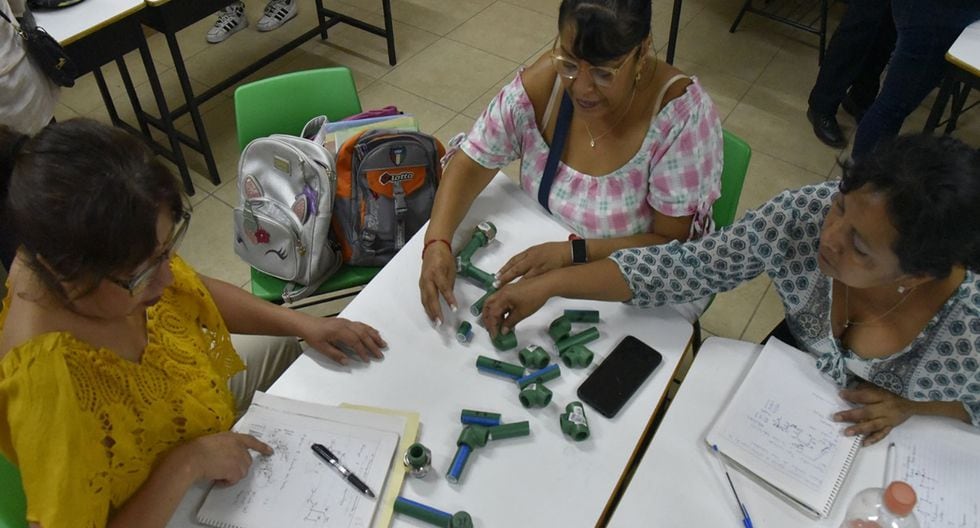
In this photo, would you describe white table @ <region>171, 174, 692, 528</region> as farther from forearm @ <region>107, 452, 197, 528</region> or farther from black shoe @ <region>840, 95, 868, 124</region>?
black shoe @ <region>840, 95, 868, 124</region>

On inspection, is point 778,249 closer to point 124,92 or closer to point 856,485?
point 856,485

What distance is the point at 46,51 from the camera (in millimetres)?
2119

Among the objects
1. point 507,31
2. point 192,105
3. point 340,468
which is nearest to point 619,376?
point 340,468

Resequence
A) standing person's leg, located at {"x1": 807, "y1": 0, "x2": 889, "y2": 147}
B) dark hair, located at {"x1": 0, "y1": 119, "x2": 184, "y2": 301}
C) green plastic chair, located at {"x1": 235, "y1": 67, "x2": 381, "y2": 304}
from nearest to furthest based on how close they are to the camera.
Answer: dark hair, located at {"x1": 0, "y1": 119, "x2": 184, "y2": 301}
green plastic chair, located at {"x1": 235, "y1": 67, "x2": 381, "y2": 304}
standing person's leg, located at {"x1": 807, "y1": 0, "x2": 889, "y2": 147}

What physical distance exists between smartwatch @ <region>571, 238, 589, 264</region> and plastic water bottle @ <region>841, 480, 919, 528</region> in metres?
0.69

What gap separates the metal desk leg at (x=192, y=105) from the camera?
8.62 feet

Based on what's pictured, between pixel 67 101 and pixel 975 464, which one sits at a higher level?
pixel 975 464

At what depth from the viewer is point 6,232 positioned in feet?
3.15

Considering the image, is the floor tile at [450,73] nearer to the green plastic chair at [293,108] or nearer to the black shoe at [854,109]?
the green plastic chair at [293,108]

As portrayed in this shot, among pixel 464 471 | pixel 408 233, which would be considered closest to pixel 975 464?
pixel 464 471

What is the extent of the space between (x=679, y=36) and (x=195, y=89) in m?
2.72

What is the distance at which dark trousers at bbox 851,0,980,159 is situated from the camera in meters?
2.28

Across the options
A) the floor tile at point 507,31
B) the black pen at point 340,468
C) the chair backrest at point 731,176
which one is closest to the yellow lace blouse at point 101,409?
the black pen at point 340,468

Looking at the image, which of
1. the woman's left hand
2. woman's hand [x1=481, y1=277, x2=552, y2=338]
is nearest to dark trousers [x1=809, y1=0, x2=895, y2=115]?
the woman's left hand
